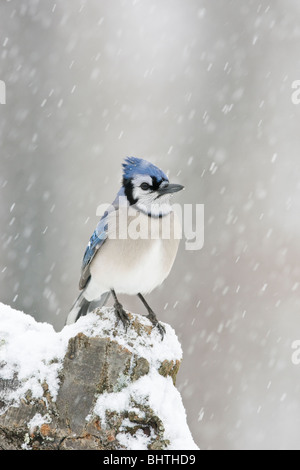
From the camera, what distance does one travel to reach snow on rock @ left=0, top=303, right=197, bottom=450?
2.05 metres

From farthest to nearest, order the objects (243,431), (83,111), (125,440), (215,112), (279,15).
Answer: (279,15), (215,112), (83,111), (243,431), (125,440)

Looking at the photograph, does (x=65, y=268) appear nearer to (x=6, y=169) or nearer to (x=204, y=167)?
(x=6, y=169)

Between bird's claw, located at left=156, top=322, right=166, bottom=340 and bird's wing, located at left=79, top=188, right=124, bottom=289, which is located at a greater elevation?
bird's wing, located at left=79, top=188, right=124, bottom=289

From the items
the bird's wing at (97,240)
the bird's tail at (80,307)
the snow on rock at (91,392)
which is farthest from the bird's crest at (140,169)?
the snow on rock at (91,392)

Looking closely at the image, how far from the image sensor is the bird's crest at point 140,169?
3.08 meters

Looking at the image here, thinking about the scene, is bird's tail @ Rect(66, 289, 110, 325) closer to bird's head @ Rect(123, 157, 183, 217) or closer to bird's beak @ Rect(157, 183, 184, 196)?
bird's head @ Rect(123, 157, 183, 217)

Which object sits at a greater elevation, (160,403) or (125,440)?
(160,403)

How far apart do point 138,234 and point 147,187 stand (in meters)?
0.26

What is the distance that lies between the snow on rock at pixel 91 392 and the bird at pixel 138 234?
747 millimetres

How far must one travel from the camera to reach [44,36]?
324 inches

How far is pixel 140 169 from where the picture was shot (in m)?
3.10

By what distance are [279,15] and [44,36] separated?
167 inches

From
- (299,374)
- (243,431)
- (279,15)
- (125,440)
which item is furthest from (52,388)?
(279,15)

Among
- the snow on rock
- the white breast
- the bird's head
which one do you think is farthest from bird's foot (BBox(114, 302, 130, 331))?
the bird's head
